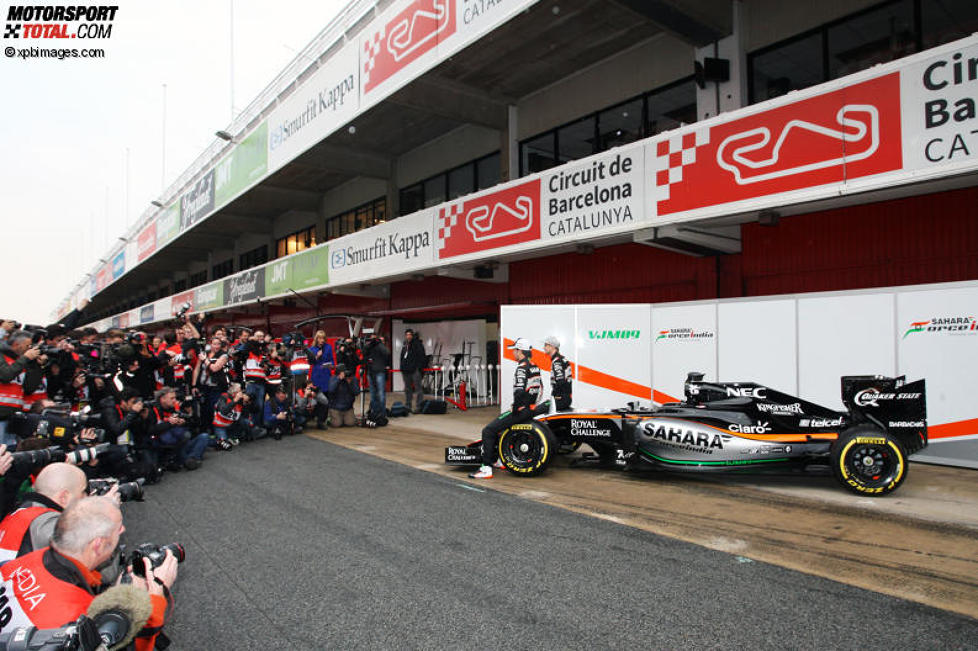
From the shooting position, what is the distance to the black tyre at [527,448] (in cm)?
665

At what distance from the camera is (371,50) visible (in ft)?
41.2

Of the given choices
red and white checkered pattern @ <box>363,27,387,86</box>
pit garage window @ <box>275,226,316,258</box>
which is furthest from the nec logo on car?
pit garage window @ <box>275,226,316,258</box>

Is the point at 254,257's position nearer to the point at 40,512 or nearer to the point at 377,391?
the point at 377,391

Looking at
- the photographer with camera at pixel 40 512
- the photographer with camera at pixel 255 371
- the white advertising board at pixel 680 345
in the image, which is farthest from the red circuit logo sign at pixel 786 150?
the photographer with camera at pixel 40 512

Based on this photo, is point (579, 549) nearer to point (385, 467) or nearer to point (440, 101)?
point (385, 467)

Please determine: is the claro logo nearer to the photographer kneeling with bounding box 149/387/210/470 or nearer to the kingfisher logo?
the kingfisher logo

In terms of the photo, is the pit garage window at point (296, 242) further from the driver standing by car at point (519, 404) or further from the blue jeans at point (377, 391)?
the driver standing by car at point (519, 404)

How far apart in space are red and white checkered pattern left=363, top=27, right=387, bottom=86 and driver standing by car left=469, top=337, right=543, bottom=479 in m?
8.76

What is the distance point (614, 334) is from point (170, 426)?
731 cm

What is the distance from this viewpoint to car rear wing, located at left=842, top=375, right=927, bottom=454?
18.5 ft

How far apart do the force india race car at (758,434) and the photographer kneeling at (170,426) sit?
4206 millimetres

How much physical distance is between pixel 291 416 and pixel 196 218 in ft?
55.0

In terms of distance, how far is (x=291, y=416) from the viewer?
1028 cm

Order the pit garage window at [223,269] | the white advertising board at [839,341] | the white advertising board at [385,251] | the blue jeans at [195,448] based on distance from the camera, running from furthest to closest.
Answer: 1. the pit garage window at [223,269]
2. the white advertising board at [385,251]
3. the blue jeans at [195,448]
4. the white advertising board at [839,341]
